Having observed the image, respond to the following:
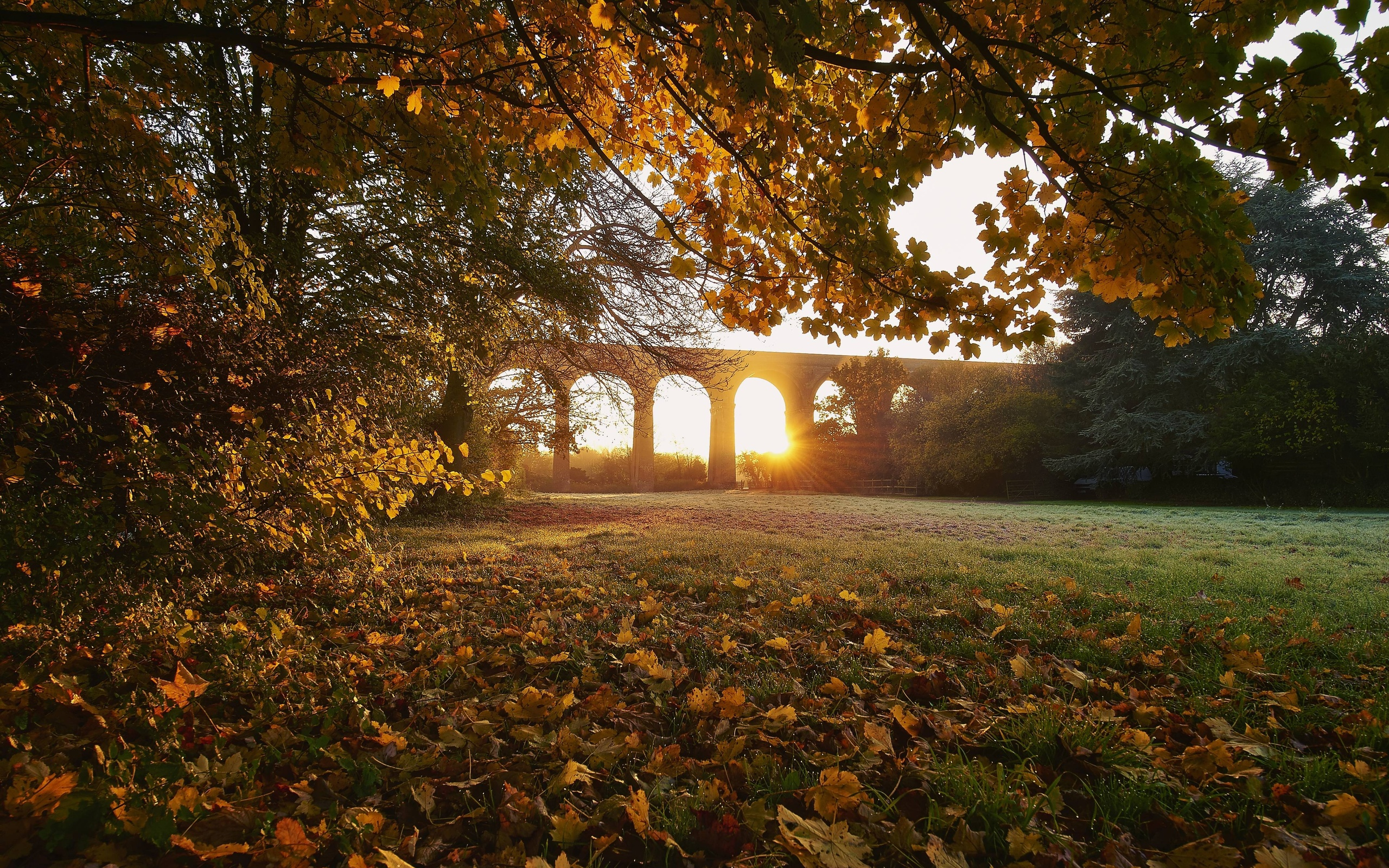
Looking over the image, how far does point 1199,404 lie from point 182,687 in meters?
19.8

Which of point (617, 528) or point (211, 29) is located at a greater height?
point (211, 29)

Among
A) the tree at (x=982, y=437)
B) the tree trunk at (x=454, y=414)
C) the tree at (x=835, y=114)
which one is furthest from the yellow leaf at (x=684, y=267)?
the tree at (x=982, y=437)

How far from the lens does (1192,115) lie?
1335 mm

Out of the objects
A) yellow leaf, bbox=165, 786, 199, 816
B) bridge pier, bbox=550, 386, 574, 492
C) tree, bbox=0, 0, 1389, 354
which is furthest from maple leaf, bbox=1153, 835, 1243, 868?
bridge pier, bbox=550, 386, 574, 492

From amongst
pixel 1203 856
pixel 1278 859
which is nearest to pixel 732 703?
pixel 1203 856

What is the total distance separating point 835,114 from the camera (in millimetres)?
1944

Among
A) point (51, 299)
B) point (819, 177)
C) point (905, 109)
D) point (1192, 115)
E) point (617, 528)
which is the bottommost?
point (617, 528)

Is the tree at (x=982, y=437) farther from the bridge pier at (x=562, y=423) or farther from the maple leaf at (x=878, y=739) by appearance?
the maple leaf at (x=878, y=739)

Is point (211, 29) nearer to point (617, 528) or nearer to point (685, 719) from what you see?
point (685, 719)

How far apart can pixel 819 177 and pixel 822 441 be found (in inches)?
751

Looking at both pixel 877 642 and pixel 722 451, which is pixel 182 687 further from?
pixel 722 451

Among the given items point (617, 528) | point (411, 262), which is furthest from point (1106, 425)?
point (411, 262)

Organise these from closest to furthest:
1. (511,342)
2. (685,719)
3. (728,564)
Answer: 1. (685,719)
2. (728,564)
3. (511,342)

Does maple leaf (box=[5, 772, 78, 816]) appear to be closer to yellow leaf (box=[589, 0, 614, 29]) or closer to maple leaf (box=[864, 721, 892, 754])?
maple leaf (box=[864, 721, 892, 754])
